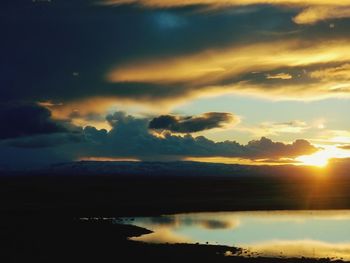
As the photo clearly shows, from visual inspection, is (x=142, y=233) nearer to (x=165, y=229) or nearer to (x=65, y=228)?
(x=165, y=229)

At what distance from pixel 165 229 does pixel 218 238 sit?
9.25 meters

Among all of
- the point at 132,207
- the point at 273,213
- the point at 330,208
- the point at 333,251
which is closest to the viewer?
the point at 333,251

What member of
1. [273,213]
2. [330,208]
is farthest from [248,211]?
[330,208]

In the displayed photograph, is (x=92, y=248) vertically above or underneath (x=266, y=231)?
underneath

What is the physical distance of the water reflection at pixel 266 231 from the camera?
48812 mm

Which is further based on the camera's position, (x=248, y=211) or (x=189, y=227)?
(x=248, y=211)

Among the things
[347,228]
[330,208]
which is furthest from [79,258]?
[330,208]

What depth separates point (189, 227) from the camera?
64062mm

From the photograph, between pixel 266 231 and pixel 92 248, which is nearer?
pixel 92 248

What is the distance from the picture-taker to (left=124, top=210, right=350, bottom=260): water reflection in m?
48.8

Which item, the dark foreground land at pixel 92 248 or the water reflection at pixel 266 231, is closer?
the dark foreground land at pixel 92 248

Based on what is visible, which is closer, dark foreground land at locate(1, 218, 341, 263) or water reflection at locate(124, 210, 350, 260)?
dark foreground land at locate(1, 218, 341, 263)

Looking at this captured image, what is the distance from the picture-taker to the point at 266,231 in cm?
5994

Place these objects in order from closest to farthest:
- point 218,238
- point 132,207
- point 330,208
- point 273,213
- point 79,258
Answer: point 79,258
point 218,238
point 273,213
point 330,208
point 132,207
